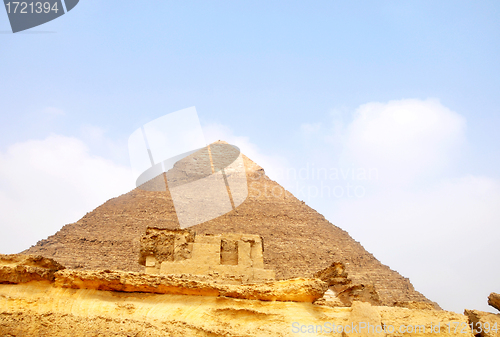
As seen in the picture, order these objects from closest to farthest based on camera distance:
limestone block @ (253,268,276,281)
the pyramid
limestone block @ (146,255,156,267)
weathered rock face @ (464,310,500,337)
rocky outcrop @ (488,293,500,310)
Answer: weathered rock face @ (464,310,500,337) < rocky outcrop @ (488,293,500,310) < limestone block @ (146,255,156,267) < limestone block @ (253,268,276,281) < the pyramid

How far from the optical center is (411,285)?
141 feet

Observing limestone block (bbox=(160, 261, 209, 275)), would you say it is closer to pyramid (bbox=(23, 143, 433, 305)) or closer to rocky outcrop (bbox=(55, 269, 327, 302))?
rocky outcrop (bbox=(55, 269, 327, 302))

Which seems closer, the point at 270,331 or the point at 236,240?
the point at 270,331

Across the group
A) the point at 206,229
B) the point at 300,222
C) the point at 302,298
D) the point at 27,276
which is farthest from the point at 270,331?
the point at 300,222

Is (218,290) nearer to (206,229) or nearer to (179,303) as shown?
(179,303)

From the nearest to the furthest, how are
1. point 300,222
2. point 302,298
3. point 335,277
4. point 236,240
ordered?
point 302,298
point 236,240
point 335,277
point 300,222

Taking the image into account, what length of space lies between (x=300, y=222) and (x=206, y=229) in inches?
517

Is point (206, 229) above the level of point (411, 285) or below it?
above

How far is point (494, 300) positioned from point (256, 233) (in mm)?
50398

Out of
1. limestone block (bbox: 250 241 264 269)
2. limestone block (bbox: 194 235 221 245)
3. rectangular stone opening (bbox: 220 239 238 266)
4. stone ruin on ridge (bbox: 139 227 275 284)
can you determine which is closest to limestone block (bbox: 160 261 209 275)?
stone ruin on ridge (bbox: 139 227 275 284)

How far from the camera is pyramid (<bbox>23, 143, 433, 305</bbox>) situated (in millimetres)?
42562

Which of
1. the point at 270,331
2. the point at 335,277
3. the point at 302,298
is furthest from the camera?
the point at 335,277

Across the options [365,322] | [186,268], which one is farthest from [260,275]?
[365,322]

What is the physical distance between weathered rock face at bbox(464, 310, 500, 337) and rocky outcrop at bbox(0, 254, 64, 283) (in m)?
2.95
